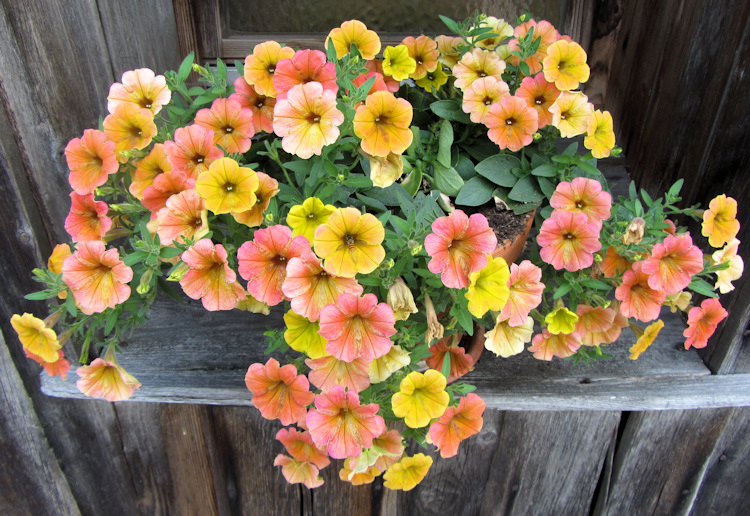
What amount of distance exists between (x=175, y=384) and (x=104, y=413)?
1.02 feet

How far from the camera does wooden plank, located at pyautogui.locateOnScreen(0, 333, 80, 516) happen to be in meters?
1.23

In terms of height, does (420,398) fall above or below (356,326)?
below

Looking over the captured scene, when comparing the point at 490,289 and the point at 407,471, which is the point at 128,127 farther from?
the point at 407,471

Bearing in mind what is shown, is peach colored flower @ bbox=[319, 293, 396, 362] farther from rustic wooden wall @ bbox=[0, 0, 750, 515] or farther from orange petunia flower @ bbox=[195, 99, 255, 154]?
rustic wooden wall @ bbox=[0, 0, 750, 515]

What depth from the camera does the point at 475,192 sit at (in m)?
0.96

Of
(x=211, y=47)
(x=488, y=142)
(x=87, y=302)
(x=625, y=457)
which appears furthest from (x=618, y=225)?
(x=211, y=47)

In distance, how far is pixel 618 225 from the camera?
2.82ft

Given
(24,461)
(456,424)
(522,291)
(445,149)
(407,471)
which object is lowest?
(24,461)

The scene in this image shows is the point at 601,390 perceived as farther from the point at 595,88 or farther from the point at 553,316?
the point at 595,88

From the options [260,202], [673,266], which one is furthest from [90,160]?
[673,266]

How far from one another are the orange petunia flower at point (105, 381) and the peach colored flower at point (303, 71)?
21.7 inches

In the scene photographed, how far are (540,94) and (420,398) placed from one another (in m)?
0.60

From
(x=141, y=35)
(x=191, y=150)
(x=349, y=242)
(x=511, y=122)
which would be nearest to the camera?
(x=349, y=242)

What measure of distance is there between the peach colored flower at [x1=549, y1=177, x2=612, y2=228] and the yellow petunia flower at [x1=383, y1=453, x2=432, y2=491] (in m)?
0.53
